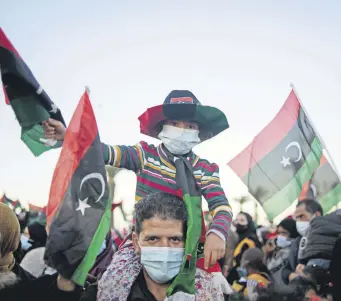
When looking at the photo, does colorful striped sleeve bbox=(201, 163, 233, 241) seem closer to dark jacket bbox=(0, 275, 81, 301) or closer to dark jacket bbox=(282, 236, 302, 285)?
dark jacket bbox=(0, 275, 81, 301)

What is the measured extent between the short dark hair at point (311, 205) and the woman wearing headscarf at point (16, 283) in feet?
11.8

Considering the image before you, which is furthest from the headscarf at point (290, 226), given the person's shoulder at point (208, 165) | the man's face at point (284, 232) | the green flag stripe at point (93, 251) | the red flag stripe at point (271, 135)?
the green flag stripe at point (93, 251)

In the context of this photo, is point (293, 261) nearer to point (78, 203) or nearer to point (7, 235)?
point (78, 203)

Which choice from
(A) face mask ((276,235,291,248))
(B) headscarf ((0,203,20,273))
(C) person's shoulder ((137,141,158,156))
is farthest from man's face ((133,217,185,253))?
(A) face mask ((276,235,291,248))

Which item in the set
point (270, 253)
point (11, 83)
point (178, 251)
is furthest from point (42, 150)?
point (270, 253)

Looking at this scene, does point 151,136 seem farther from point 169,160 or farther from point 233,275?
point 233,275

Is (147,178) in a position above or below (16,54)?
below

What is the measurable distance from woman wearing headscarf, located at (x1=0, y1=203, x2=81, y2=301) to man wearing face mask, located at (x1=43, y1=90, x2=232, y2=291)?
645 mm

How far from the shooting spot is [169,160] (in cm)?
380

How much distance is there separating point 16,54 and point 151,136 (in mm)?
1246

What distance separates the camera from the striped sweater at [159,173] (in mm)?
3629

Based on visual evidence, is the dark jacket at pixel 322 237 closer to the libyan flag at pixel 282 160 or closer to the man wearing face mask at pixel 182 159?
the man wearing face mask at pixel 182 159

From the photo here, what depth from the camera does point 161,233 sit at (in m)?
3.27

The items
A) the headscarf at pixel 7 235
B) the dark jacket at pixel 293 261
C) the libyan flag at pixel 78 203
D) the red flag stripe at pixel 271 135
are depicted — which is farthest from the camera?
the red flag stripe at pixel 271 135
